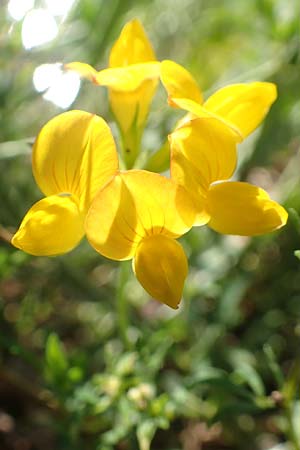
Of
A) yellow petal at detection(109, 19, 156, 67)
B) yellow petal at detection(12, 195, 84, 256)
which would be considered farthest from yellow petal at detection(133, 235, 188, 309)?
yellow petal at detection(109, 19, 156, 67)

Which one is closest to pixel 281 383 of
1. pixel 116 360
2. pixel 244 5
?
pixel 116 360

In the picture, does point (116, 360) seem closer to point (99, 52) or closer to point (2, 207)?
point (2, 207)

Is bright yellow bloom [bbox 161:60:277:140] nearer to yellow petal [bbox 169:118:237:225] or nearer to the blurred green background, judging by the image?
yellow petal [bbox 169:118:237:225]

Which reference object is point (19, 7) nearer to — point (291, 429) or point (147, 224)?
point (147, 224)

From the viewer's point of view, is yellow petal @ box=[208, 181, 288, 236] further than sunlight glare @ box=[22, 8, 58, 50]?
No

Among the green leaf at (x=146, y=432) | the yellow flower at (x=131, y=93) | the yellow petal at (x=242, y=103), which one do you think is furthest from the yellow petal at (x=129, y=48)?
the green leaf at (x=146, y=432)

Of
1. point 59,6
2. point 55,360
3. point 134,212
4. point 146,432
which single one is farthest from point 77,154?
point 59,6
